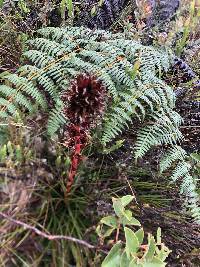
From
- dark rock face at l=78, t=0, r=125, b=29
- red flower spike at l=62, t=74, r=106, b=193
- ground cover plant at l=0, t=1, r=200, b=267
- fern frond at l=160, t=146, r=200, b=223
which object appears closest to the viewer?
red flower spike at l=62, t=74, r=106, b=193

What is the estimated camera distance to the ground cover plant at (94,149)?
178 cm

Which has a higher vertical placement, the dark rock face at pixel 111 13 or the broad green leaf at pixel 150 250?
the dark rock face at pixel 111 13

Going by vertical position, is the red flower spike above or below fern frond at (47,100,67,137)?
above

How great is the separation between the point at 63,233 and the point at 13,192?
35cm

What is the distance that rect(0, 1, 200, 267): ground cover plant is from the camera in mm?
1776

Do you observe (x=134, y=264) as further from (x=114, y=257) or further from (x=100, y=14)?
(x=100, y=14)

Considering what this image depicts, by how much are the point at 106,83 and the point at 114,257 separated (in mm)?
970

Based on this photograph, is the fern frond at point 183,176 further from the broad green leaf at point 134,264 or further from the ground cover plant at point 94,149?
the broad green leaf at point 134,264

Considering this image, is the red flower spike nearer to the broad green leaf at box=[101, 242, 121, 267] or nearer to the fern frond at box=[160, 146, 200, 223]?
the broad green leaf at box=[101, 242, 121, 267]

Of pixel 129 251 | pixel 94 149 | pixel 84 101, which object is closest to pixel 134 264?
pixel 129 251

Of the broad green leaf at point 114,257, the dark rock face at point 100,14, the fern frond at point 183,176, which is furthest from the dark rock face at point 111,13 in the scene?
the broad green leaf at point 114,257

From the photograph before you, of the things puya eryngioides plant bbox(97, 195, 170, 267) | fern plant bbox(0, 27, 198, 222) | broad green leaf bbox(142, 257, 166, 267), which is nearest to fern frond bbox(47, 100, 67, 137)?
fern plant bbox(0, 27, 198, 222)

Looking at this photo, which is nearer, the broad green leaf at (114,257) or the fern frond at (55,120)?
the broad green leaf at (114,257)

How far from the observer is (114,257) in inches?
62.3
